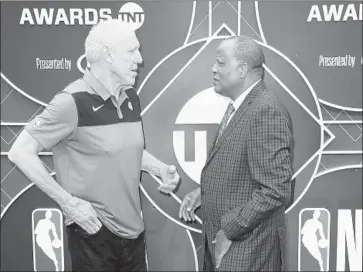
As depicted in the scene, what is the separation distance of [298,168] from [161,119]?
913 mm

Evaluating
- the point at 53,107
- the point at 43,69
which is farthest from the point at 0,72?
the point at 53,107

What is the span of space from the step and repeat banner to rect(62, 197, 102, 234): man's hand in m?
0.58

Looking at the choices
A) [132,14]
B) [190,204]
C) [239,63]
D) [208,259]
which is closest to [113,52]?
[132,14]

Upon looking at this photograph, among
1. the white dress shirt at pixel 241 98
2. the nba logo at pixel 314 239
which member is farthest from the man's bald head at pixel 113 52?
the nba logo at pixel 314 239

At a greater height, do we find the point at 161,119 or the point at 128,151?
the point at 161,119

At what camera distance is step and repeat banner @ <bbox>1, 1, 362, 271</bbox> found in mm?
2297

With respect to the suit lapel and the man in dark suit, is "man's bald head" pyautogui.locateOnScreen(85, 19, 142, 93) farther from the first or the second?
the suit lapel

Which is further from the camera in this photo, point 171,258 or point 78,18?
point 171,258

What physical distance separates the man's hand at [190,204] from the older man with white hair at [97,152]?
0.33m

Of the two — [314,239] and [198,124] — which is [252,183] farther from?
[314,239]

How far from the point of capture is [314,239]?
8.29 ft

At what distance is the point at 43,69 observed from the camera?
2.36 meters

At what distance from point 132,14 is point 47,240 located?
1.54 m

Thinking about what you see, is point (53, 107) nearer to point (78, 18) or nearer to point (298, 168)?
point (78, 18)
